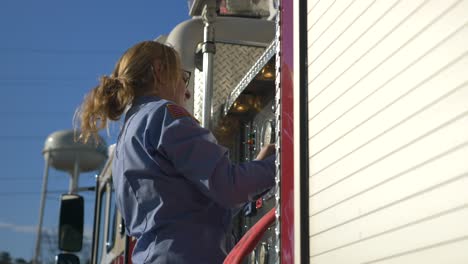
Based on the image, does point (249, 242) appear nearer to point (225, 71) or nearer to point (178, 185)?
point (178, 185)

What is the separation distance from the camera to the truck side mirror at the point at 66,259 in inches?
187

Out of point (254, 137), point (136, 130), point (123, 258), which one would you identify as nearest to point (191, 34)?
point (254, 137)

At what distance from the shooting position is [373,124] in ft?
4.49

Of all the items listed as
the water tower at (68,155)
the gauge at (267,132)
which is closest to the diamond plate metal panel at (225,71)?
the gauge at (267,132)

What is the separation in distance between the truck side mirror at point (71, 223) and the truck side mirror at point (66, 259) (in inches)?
2.1

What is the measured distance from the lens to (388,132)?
132 centimetres

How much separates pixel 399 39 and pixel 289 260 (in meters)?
0.57

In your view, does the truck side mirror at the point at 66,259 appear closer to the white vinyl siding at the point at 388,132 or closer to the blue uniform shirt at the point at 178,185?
the blue uniform shirt at the point at 178,185

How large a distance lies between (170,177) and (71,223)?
2.78m

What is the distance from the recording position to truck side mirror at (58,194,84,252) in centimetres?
464

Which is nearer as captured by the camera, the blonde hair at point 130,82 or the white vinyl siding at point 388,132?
the white vinyl siding at point 388,132

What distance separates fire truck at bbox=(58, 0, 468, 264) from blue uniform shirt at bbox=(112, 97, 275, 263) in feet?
0.34

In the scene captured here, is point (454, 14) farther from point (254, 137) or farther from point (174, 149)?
point (254, 137)

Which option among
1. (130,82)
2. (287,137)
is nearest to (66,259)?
(130,82)
